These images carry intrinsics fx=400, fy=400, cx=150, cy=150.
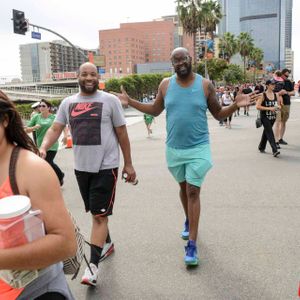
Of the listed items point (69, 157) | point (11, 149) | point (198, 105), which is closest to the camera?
point (11, 149)

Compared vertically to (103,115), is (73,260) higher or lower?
lower

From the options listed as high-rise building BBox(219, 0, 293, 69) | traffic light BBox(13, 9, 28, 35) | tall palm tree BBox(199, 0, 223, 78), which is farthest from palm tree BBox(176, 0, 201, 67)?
high-rise building BBox(219, 0, 293, 69)

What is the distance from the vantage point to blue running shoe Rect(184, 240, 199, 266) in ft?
11.8

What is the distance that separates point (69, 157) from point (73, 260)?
9.30m

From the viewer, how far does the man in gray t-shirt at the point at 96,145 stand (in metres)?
3.48

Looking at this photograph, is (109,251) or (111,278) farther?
(109,251)

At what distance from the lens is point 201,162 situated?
3.78m

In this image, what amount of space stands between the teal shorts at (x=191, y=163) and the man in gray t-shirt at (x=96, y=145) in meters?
0.63

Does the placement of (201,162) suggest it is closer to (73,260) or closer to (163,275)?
(163,275)

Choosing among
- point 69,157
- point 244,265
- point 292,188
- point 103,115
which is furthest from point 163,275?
point 69,157

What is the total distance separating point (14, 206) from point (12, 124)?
1.54 feet

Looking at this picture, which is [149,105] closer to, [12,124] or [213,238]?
[213,238]

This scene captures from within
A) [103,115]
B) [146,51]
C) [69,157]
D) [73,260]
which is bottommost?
[69,157]

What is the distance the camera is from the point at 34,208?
143cm
